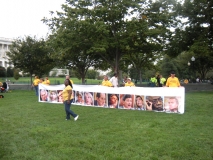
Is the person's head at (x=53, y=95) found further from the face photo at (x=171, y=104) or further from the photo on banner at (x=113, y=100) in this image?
the face photo at (x=171, y=104)

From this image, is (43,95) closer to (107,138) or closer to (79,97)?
(79,97)

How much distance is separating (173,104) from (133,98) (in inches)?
87.0

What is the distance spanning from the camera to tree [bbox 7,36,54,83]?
34.2 meters

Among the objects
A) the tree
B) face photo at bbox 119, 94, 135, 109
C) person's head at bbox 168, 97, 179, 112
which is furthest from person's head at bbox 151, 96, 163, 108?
the tree

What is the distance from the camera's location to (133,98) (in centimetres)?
1412

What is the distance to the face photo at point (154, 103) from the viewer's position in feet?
43.1

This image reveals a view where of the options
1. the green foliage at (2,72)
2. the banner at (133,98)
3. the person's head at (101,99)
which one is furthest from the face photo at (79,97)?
the green foliage at (2,72)

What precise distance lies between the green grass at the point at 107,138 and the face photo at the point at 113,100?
3.51 meters

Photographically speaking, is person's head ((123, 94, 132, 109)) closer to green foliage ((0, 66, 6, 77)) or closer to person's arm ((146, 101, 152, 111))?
person's arm ((146, 101, 152, 111))

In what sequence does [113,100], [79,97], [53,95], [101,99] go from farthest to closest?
[53,95] < [79,97] < [101,99] < [113,100]

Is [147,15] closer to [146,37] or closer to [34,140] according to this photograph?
[146,37]

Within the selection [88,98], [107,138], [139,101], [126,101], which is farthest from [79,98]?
[107,138]

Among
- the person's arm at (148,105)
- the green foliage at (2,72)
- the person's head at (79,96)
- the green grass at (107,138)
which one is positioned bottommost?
the green grass at (107,138)

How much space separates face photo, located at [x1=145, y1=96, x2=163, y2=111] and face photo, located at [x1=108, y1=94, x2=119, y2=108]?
1863 mm
